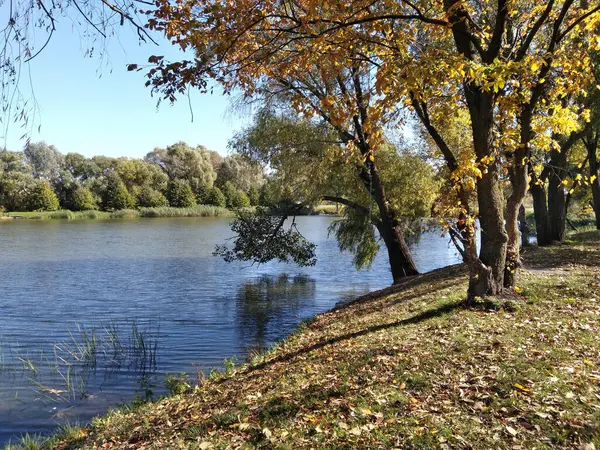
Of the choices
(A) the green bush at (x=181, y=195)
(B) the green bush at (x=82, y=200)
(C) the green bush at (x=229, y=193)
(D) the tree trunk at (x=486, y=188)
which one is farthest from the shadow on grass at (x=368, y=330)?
(B) the green bush at (x=82, y=200)

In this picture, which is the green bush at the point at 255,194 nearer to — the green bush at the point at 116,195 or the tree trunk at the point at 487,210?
the tree trunk at the point at 487,210

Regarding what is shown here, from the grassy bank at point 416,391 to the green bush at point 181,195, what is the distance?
70443 mm

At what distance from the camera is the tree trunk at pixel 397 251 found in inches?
716

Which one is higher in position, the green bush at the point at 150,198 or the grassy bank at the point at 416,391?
the green bush at the point at 150,198

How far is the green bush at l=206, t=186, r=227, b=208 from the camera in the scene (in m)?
78.8

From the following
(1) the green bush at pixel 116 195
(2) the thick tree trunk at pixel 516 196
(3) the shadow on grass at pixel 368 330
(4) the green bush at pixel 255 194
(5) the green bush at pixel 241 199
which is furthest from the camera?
(1) the green bush at pixel 116 195

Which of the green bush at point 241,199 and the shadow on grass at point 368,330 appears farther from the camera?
the green bush at point 241,199

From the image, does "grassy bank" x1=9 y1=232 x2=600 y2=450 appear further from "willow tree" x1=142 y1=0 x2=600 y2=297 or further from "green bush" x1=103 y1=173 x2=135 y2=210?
"green bush" x1=103 y1=173 x2=135 y2=210

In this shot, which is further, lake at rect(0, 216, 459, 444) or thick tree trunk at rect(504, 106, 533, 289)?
lake at rect(0, 216, 459, 444)

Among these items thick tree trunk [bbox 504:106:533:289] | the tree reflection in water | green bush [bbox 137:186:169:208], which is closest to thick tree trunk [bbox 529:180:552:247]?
the tree reflection in water

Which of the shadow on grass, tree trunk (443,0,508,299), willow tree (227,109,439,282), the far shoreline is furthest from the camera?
the far shoreline

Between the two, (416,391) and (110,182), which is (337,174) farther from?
(110,182)

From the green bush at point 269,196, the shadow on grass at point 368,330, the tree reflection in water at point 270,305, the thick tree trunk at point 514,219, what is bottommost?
the tree reflection in water at point 270,305

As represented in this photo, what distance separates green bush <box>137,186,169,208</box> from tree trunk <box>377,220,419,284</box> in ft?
212
